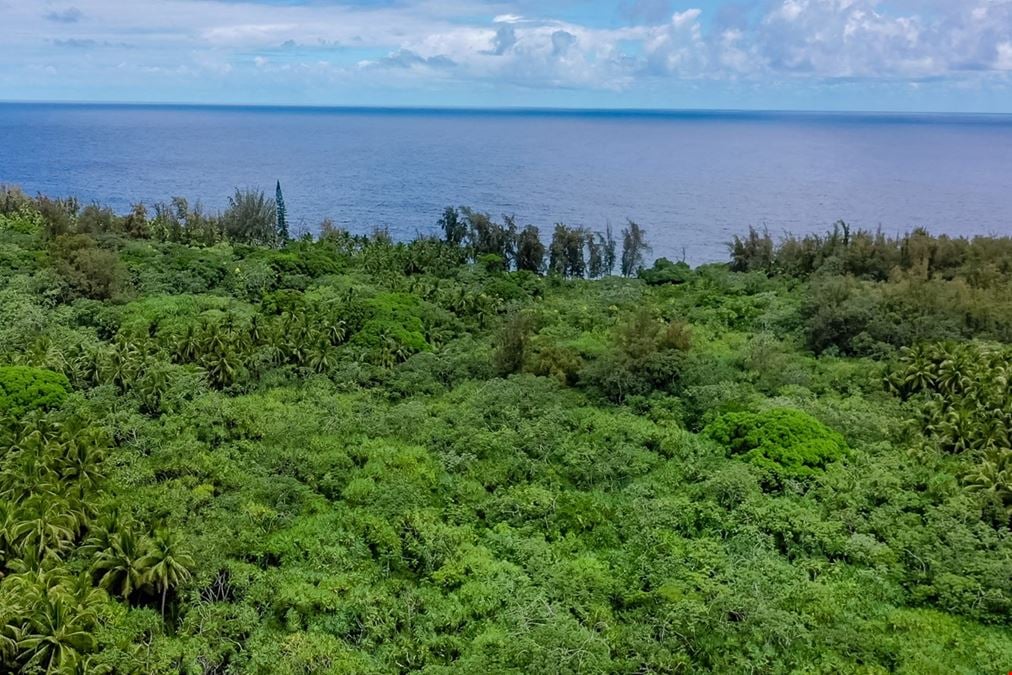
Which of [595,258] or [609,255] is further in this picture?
[609,255]

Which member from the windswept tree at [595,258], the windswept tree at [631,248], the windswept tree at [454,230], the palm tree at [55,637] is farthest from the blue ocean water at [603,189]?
the palm tree at [55,637]

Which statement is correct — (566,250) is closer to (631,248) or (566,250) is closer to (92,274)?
(631,248)

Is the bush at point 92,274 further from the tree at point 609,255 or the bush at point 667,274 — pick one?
the tree at point 609,255

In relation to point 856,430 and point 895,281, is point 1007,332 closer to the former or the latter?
point 895,281

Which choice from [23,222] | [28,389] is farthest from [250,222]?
[28,389]

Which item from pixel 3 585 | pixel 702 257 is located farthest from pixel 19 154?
pixel 3 585

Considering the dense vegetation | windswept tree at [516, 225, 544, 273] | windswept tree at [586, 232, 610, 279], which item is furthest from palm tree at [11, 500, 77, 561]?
windswept tree at [586, 232, 610, 279]
